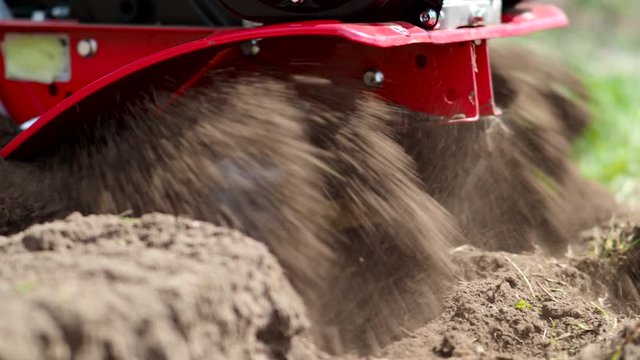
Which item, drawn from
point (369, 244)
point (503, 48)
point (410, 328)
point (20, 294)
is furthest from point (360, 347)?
point (503, 48)

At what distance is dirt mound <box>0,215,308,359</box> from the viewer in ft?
5.58

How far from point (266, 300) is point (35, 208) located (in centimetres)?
99

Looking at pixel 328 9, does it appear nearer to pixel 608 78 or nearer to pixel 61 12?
pixel 61 12

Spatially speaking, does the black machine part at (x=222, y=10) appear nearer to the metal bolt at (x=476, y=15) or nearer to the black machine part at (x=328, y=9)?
the black machine part at (x=328, y=9)

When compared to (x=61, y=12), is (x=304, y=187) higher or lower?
lower

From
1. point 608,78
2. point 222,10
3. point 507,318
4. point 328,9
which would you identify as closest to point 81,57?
point 222,10

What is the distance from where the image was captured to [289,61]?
2.68 m

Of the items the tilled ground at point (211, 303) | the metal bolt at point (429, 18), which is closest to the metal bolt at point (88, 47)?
the tilled ground at point (211, 303)

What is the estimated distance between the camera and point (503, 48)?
393 centimetres

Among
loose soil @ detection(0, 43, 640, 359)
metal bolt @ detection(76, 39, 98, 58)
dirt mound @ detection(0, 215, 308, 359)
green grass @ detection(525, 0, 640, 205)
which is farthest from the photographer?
green grass @ detection(525, 0, 640, 205)

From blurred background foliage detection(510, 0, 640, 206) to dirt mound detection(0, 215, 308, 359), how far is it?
2.16 metres

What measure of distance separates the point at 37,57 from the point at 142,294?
1685mm

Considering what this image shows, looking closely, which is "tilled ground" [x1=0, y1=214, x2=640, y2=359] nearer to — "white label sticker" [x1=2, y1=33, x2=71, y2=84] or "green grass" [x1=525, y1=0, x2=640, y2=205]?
"white label sticker" [x1=2, y1=33, x2=71, y2=84]

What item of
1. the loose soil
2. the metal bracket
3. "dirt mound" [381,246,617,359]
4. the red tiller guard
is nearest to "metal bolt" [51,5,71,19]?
the red tiller guard
